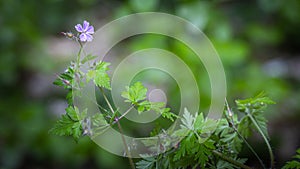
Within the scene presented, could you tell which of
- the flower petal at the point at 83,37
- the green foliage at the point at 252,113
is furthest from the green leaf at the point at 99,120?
the green foliage at the point at 252,113

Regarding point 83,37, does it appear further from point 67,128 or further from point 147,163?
point 147,163

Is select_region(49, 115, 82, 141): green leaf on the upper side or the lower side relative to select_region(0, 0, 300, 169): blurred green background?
lower

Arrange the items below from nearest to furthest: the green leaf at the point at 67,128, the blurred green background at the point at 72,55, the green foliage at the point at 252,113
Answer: the green leaf at the point at 67,128, the green foliage at the point at 252,113, the blurred green background at the point at 72,55

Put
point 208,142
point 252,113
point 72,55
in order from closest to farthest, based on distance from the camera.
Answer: point 208,142, point 252,113, point 72,55

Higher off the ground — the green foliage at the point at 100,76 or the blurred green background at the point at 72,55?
the blurred green background at the point at 72,55

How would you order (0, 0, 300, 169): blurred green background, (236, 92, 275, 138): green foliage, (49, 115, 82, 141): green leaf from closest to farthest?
(49, 115, 82, 141): green leaf, (236, 92, 275, 138): green foliage, (0, 0, 300, 169): blurred green background

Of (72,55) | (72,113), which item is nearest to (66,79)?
(72,113)

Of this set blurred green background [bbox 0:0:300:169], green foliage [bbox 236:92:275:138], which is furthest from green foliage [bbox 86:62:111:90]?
blurred green background [bbox 0:0:300:169]

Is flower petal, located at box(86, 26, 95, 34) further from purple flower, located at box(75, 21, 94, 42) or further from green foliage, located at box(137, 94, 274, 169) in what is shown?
green foliage, located at box(137, 94, 274, 169)

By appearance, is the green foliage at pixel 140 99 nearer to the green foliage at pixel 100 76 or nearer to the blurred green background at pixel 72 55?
the green foliage at pixel 100 76
